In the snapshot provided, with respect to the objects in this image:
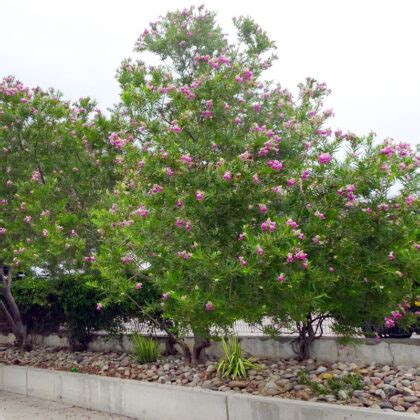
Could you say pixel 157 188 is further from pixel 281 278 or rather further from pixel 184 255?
pixel 281 278

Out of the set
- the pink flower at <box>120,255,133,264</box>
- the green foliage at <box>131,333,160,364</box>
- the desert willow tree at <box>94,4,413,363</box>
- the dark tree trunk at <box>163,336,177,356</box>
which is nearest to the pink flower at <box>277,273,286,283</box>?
the desert willow tree at <box>94,4,413,363</box>

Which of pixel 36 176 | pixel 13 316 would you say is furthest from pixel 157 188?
pixel 13 316

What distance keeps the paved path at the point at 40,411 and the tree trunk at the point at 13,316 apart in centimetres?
275

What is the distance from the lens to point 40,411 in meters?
8.12

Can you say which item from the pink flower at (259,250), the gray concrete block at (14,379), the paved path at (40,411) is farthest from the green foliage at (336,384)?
A: the gray concrete block at (14,379)

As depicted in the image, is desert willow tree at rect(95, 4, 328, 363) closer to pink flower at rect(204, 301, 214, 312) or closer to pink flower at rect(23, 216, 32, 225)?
pink flower at rect(204, 301, 214, 312)

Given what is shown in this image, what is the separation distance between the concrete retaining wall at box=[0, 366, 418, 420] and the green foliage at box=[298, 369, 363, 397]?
2.52 feet

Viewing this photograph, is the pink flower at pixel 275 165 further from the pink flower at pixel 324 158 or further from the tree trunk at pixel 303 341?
the tree trunk at pixel 303 341

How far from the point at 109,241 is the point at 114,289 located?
776mm

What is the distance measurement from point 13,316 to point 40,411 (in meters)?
4.77

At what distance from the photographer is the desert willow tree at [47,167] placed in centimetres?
953

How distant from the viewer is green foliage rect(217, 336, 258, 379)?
25.2 feet

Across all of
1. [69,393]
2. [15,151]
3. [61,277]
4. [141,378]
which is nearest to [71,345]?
[61,277]

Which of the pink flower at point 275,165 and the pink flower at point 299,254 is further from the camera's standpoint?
the pink flower at point 275,165
